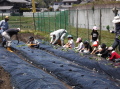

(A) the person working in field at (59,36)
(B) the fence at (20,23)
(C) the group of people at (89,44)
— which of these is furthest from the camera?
(B) the fence at (20,23)

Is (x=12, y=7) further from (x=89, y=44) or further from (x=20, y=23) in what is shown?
(x=89, y=44)

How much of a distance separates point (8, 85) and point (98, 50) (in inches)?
165

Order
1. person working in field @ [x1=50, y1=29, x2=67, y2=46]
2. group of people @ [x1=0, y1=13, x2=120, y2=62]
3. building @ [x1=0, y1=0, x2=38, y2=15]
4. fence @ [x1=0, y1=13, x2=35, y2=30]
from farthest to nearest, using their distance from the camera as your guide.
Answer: building @ [x1=0, y1=0, x2=38, y2=15], fence @ [x1=0, y1=13, x2=35, y2=30], person working in field @ [x1=50, y1=29, x2=67, y2=46], group of people @ [x1=0, y1=13, x2=120, y2=62]

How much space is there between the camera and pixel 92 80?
6.66 m

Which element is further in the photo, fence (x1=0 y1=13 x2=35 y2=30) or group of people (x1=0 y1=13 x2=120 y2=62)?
fence (x1=0 y1=13 x2=35 y2=30)

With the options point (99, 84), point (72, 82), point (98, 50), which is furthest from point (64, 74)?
point (98, 50)

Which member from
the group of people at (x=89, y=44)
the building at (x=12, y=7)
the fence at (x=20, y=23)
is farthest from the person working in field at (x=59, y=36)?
the building at (x=12, y=7)

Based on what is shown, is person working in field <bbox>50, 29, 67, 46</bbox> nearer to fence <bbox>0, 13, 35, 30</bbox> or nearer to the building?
fence <bbox>0, 13, 35, 30</bbox>

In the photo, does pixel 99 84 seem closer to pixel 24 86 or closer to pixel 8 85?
pixel 24 86

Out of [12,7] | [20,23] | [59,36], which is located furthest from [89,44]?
[12,7]

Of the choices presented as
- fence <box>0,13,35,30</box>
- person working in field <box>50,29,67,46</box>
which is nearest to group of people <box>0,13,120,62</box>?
person working in field <box>50,29,67,46</box>

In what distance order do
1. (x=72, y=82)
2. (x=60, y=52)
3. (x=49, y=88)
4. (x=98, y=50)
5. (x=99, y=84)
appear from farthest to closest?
1. (x=60, y=52)
2. (x=98, y=50)
3. (x=72, y=82)
4. (x=99, y=84)
5. (x=49, y=88)

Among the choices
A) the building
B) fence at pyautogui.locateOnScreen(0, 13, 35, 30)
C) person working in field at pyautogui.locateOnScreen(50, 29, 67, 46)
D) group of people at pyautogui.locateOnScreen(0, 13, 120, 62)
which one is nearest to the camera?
group of people at pyautogui.locateOnScreen(0, 13, 120, 62)

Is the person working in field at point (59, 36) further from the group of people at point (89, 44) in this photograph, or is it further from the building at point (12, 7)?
the building at point (12, 7)
